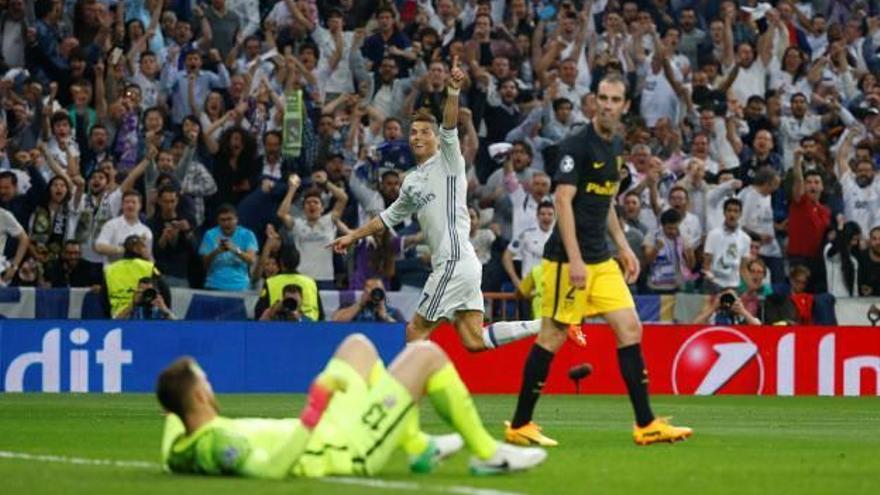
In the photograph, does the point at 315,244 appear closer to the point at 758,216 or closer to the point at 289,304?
the point at 289,304

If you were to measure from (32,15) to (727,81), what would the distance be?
10.4 metres

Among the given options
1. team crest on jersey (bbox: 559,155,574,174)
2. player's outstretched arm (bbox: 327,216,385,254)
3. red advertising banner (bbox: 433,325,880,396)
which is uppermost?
team crest on jersey (bbox: 559,155,574,174)

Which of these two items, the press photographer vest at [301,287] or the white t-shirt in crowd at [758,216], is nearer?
the press photographer vest at [301,287]

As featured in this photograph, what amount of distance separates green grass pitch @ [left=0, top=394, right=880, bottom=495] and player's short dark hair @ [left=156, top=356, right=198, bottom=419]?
1.49 ft

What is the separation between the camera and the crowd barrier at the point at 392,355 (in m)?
24.2

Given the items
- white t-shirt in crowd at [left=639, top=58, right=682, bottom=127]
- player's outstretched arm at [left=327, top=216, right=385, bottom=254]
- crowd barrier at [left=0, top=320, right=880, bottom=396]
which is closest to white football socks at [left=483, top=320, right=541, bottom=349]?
player's outstretched arm at [left=327, top=216, right=385, bottom=254]

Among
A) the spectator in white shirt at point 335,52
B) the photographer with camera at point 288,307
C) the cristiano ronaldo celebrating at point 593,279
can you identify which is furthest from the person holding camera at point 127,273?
the cristiano ronaldo celebrating at point 593,279

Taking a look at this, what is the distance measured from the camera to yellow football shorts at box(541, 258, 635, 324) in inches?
564

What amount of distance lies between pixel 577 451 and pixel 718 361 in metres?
12.4

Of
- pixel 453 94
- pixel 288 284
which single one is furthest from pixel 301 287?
pixel 453 94

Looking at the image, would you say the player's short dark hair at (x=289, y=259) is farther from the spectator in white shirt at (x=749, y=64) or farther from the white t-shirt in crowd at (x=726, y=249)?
the spectator in white shirt at (x=749, y=64)

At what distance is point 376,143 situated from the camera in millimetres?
27188

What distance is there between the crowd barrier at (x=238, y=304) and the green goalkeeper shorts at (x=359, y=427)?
14.5 meters

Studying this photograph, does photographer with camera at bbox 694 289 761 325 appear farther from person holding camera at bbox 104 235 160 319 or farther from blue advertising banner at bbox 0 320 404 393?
person holding camera at bbox 104 235 160 319
